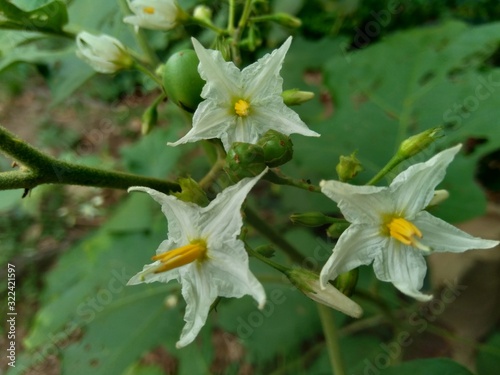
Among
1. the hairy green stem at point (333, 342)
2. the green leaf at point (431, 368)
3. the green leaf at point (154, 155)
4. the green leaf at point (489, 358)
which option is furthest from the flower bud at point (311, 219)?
the green leaf at point (154, 155)

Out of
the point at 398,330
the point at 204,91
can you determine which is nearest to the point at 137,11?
the point at 204,91

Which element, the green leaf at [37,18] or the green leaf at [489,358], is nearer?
the green leaf at [37,18]

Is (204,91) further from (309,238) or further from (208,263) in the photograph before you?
(309,238)

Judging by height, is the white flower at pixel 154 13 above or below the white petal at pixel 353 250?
above

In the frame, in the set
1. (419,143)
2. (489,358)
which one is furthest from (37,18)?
(489,358)

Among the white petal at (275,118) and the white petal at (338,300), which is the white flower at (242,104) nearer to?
the white petal at (275,118)

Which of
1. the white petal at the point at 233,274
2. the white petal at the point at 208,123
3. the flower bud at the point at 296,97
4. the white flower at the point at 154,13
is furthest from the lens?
the white flower at the point at 154,13

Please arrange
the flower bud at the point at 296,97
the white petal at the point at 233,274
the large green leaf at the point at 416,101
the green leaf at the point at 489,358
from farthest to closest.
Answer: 1. the green leaf at the point at 489,358
2. the large green leaf at the point at 416,101
3. the flower bud at the point at 296,97
4. the white petal at the point at 233,274
